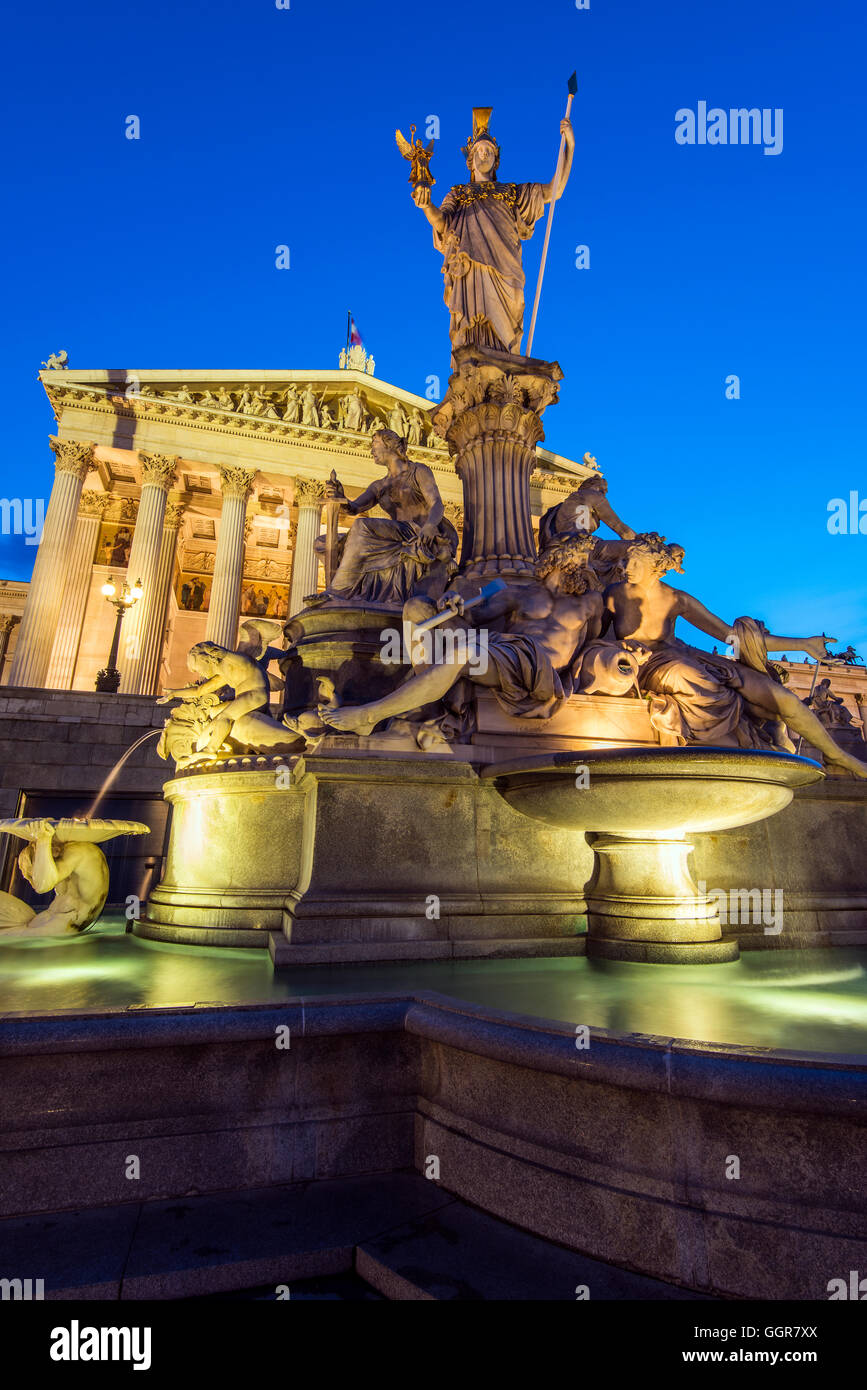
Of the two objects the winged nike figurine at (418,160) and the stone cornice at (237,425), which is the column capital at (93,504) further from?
the winged nike figurine at (418,160)

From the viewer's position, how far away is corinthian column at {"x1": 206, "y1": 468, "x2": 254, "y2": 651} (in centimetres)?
3123

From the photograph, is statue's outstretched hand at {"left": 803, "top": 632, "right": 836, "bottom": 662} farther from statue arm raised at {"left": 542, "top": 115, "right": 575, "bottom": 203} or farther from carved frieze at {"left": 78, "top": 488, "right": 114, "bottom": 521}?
carved frieze at {"left": 78, "top": 488, "right": 114, "bottom": 521}

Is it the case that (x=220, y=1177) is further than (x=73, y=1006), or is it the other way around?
(x=73, y=1006)

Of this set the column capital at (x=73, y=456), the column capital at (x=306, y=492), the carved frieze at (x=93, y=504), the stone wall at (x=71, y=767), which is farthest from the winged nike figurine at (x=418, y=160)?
the carved frieze at (x=93, y=504)

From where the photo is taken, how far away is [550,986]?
12.4 feet

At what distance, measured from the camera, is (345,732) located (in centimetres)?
523

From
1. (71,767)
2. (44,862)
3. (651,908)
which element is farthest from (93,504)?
(651,908)

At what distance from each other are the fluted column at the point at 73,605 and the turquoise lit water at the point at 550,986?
27.9 metres

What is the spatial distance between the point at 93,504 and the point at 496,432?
32004 mm

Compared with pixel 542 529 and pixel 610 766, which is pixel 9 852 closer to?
pixel 542 529

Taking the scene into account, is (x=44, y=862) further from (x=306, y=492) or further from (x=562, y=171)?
(x=306, y=492)

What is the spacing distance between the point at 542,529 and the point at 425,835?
5283 mm

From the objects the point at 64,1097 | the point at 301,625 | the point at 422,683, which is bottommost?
the point at 64,1097
